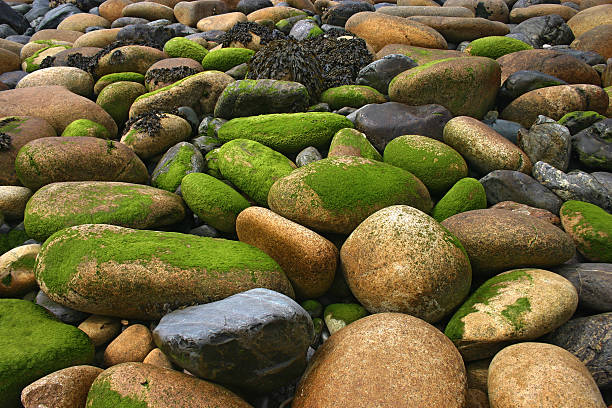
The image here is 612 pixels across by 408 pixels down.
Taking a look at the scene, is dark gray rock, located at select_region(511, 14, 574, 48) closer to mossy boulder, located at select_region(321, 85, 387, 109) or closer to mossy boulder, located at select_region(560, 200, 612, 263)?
mossy boulder, located at select_region(321, 85, 387, 109)

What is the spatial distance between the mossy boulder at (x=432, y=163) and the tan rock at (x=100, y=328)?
327 cm

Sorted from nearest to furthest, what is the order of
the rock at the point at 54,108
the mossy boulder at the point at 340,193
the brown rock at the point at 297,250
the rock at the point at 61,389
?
the rock at the point at 61,389, the brown rock at the point at 297,250, the mossy boulder at the point at 340,193, the rock at the point at 54,108

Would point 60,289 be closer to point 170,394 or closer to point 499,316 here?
point 170,394

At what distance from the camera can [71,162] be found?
4211 millimetres

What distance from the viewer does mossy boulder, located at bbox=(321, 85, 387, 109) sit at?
564 centimetres

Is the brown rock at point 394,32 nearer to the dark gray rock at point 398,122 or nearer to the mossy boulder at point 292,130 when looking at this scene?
the dark gray rock at point 398,122

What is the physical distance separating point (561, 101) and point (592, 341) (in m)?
3.73

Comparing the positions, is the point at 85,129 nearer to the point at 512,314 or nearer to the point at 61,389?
the point at 61,389

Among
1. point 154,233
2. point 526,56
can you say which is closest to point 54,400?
point 154,233

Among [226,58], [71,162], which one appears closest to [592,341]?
[71,162]

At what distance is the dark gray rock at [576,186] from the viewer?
4004 millimetres

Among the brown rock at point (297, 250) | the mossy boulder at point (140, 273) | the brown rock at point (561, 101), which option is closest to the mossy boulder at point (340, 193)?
the brown rock at point (297, 250)

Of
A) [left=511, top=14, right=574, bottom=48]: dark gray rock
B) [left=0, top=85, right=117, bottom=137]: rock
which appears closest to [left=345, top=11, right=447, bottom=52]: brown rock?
[left=511, top=14, right=574, bottom=48]: dark gray rock

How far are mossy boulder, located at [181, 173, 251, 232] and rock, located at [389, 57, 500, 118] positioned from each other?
3000mm
